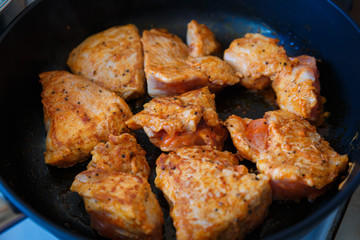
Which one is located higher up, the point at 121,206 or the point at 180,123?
the point at 180,123

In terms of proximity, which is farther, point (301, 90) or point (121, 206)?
point (301, 90)

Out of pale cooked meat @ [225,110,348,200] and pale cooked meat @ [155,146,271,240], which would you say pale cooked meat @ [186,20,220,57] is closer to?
pale cooked meat @ [225,110,348,200]

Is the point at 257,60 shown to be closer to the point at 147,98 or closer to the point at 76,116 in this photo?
the point at 147,98

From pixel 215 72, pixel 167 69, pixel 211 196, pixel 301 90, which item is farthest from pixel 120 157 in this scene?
pixel 301 90

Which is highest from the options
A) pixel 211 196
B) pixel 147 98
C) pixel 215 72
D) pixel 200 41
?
pixel 200 41

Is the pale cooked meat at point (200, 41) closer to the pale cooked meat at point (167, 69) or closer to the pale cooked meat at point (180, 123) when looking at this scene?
the pale cooked meat at point (167, 69)

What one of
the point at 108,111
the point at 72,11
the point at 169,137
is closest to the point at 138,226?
the point at 169,137

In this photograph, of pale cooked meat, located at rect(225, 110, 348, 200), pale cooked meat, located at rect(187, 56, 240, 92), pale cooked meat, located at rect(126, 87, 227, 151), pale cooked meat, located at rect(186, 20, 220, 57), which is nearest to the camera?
pale cooked meat, located at rect(225, 110, 348, 200)

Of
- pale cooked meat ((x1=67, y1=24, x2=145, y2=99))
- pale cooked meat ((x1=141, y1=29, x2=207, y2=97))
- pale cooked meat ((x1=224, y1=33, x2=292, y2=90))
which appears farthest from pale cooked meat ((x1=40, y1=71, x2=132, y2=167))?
pale cooked meat ((x1=224, y1=33, x2=292, y2=90))

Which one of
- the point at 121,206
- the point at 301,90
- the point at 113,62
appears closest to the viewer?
the point at 121,206
